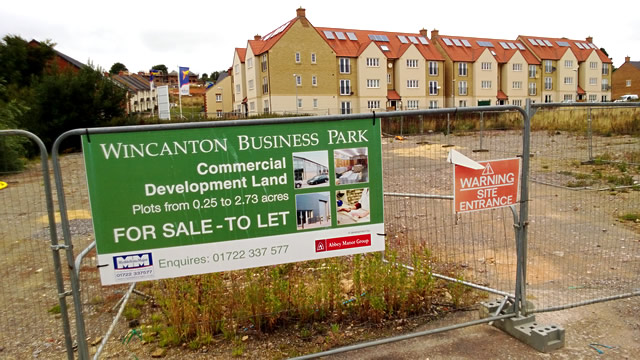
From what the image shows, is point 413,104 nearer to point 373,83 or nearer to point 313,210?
point 373,83

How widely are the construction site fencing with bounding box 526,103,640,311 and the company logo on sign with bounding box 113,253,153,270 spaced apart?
11.7 ft

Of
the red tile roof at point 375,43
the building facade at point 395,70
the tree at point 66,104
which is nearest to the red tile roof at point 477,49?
the building facade at point 395,70

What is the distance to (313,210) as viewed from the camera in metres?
3.70

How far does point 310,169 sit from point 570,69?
83.4 m

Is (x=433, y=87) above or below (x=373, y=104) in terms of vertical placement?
above

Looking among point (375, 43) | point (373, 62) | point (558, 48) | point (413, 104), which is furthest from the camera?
point (558, 48)

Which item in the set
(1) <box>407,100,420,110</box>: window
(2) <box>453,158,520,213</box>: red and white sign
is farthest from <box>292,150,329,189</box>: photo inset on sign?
(1) <box>407,100,420,110</box>: window

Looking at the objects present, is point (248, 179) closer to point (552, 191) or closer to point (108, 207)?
point (108, 207)

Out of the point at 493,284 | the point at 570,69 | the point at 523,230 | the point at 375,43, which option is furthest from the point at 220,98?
the point at 523,230

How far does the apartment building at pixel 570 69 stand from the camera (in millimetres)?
72750

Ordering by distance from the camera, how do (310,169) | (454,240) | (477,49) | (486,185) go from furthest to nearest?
(477,49) < (454,240) < (486,185) < (310,169)

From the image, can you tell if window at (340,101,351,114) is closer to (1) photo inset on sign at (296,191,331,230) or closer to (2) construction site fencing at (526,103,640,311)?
(2) construction site fencing at (526,103,640,311)

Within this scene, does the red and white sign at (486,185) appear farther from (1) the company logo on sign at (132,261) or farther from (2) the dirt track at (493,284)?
(1) the company logo on sign at (132,261)

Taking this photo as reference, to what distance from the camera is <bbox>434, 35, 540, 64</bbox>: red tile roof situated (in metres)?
65.7
